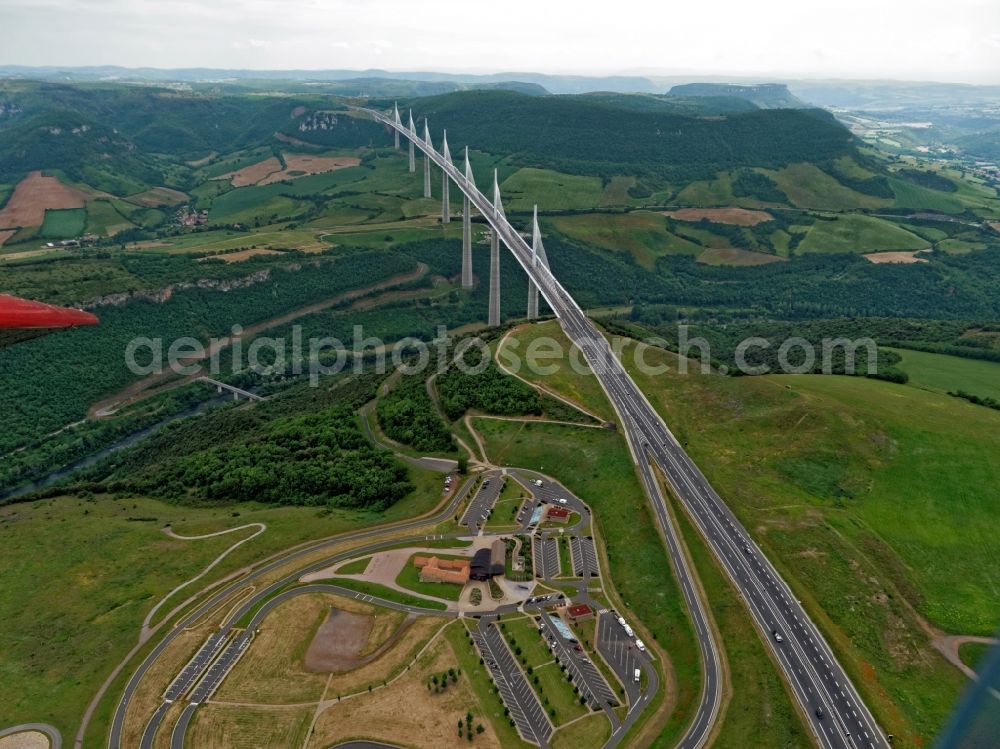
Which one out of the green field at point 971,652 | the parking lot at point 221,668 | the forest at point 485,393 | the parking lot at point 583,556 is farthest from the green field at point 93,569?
the green field at point 971,652

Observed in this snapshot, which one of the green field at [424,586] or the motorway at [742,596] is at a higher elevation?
the motorway at [742,596]

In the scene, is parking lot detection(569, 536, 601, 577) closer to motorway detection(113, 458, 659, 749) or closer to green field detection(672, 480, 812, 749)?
motorway detection(113, 458, 659, 749)

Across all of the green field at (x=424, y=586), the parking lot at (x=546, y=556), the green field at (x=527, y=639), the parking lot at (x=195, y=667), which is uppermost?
the parking lot at (x=546, y=556)

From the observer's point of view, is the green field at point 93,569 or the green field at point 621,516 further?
the green field at point 621,516

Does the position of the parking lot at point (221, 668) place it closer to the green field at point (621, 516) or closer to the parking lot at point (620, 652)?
the parking lot at point (620, 652)

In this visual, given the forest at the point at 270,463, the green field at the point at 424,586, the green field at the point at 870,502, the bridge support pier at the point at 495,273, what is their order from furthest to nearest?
the bridge support pier at the point at 495,273, the forest at the point at 270,463, the green field at the point at 424,586, the green field at the point at 870,502

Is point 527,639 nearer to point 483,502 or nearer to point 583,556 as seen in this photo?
point 583,556
